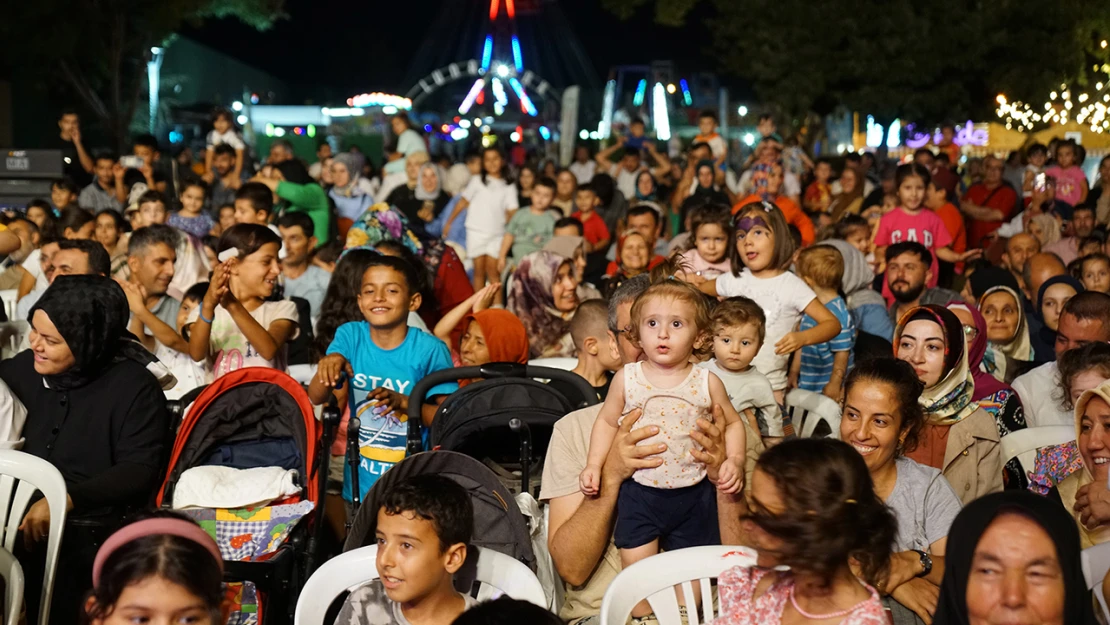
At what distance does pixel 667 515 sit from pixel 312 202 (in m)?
6.85

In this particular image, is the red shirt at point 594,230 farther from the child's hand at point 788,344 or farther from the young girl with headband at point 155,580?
the young girl with headband at point 155,580

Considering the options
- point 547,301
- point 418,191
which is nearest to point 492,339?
point 547,301

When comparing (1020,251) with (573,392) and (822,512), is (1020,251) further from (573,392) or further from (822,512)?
(822,512)

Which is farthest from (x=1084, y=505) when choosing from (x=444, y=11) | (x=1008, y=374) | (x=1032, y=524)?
(x=444, y=11)

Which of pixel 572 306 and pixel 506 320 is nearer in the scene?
pixel 506 320

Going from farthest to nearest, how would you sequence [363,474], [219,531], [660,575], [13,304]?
1. [13,304]
2. [363,474]
3. [219,531]
4. [660,575]

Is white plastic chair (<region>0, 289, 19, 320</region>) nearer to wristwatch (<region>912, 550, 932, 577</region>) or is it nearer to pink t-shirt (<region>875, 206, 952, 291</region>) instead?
pink t-shirt (<region>875, 206, 952, 291</region>)

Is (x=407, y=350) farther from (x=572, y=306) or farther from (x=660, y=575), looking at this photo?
(x=660, y=575)

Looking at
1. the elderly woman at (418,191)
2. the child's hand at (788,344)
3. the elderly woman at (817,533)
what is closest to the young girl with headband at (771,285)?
the child's hand at (788,344)

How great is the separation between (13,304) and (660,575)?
6.37 meters

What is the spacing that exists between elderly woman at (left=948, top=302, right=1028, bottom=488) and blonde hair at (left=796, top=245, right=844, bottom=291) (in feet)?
3.70

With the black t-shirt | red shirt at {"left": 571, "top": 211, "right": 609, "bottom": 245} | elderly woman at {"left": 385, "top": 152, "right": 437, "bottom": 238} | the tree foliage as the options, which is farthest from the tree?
the black t-shirt

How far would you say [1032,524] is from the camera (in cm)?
269

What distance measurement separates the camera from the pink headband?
10.3 ft
